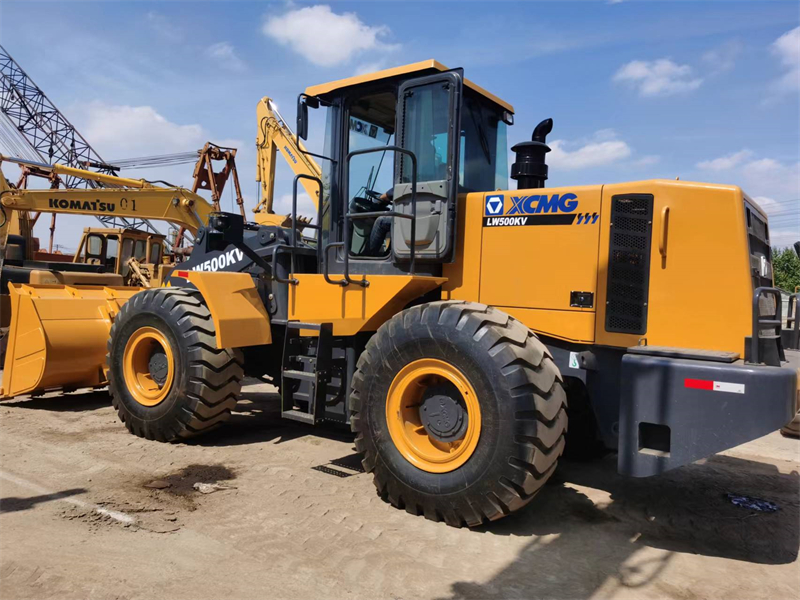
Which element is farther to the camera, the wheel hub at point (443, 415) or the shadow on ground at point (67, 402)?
the shadow on ground at point (67, 402)

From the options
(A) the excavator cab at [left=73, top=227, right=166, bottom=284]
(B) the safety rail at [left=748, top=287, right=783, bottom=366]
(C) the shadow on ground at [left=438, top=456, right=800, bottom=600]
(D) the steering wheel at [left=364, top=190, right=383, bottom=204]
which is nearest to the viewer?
(C) the shadow on ground at [left=438, top=456, right=800, bottom=600]

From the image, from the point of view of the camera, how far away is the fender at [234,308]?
547 cm

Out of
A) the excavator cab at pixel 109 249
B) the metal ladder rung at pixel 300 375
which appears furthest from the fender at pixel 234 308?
the excavator cab at pixel 109 249

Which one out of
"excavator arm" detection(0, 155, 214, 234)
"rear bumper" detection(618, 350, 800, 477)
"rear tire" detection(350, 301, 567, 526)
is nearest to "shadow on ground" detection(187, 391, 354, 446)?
"rear tire" detection(350, 301, 567, 526)

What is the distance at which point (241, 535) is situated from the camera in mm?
3760

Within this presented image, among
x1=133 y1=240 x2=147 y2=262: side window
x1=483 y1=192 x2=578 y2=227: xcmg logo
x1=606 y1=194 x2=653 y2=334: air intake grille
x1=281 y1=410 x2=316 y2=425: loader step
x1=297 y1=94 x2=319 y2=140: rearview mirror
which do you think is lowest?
x1=281 y1=410 x2=316 y2=425: loader step

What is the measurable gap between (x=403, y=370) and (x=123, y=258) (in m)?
13.0

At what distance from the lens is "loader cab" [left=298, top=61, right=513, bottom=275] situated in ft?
15.5

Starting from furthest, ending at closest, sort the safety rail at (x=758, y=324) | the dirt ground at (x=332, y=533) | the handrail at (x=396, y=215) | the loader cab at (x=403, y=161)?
the loader cab at (x=403, y=161), the handrail at (x=396, y=215), the safety rail at (x=758, y=324), the dirt ground at (x=332, y=533)

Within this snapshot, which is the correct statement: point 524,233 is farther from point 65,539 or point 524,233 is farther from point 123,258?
point 123,258

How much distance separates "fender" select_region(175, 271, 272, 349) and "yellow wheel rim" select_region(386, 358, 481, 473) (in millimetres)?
1864

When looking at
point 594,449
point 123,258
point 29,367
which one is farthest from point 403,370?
point 123,258

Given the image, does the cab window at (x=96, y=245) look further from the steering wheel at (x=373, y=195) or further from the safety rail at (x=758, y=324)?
the safety rail at (x=758, y=324)

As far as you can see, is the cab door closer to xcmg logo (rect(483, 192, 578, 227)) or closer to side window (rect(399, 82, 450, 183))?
side window (rect(399, 82, 450, 183))
